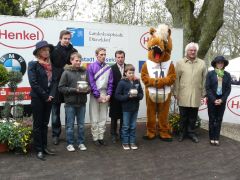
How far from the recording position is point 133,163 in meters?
5.81

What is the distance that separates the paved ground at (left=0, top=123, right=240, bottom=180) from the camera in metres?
5.25

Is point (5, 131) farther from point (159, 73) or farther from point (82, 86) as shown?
point (159, 73)

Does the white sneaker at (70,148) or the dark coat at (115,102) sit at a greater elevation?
the dark coat at (115,102)

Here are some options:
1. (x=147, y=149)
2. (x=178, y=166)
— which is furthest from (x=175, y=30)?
(x=178, y=166)

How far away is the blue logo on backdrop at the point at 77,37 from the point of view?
8180 millimetres

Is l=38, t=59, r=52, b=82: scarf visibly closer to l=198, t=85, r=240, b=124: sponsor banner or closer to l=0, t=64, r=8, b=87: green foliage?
l=0, t=64, r=8, b=87: green foliage

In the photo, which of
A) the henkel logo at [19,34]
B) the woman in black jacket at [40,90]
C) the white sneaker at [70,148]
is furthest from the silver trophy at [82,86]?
the henkel logo at [19,34]

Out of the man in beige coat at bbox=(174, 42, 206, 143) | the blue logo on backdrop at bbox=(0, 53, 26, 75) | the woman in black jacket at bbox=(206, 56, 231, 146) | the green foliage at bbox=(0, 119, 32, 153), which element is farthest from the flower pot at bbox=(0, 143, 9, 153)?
the woman in black jacket at bbox=(206, 56, 231, 146)

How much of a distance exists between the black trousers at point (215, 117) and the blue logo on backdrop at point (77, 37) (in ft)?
10.6

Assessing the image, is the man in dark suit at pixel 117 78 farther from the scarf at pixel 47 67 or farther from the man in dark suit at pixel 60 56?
the scarf at pixel 47 67

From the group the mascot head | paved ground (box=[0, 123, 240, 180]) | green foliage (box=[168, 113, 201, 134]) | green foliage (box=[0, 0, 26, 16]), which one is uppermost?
green foliage (box=[0, 0, 26, 16])

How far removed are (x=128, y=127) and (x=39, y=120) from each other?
1.62m

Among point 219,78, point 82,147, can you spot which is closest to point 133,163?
point 82,147

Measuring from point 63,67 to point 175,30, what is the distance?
3889mm
